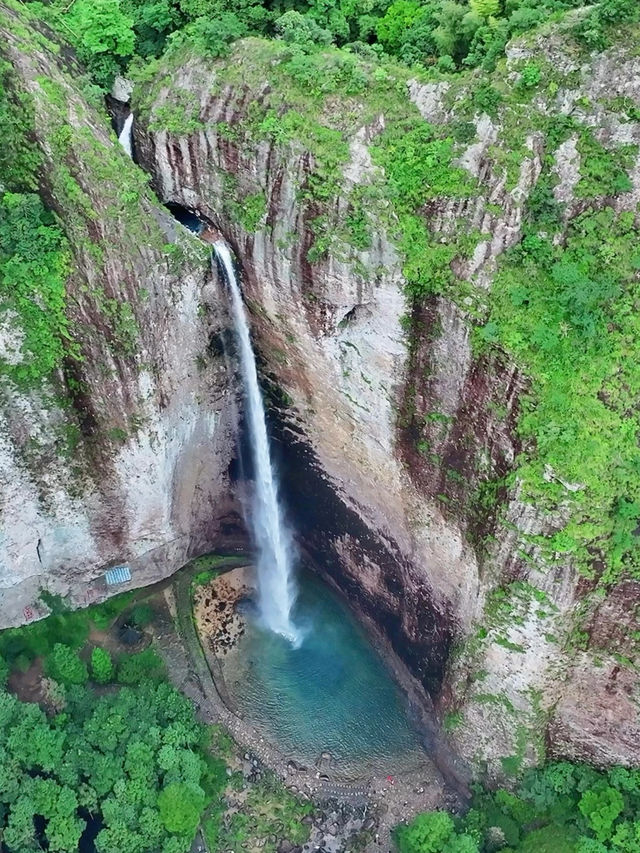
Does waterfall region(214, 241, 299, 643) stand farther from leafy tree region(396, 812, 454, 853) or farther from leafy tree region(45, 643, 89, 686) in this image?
leafy tree region(396, 812, 454, 853)

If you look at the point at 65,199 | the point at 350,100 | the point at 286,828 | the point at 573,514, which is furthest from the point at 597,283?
the point at 286,828

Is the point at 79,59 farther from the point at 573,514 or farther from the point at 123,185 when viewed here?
the point at 573,514

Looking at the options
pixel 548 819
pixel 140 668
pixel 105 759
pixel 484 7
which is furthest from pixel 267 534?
pixel 484 7

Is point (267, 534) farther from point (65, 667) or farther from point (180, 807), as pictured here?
point (180, 807)

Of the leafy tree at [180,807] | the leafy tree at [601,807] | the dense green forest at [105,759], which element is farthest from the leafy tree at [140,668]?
the leafy tree at [601,807]

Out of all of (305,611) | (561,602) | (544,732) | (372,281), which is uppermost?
(372,281)

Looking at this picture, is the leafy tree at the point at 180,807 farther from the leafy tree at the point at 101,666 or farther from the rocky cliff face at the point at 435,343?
the rocky cliff face at the point at 435,343

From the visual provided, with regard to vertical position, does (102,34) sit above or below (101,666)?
above
